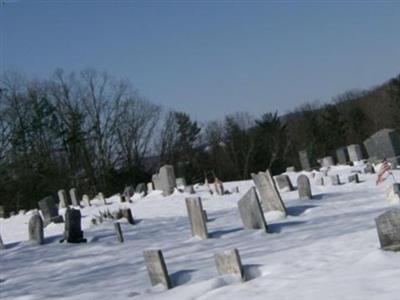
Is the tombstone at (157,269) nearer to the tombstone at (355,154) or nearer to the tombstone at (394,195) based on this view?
the tombstone at (394,195)

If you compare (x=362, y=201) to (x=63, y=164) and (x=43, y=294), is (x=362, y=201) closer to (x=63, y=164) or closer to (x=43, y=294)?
(x=43, y=294)

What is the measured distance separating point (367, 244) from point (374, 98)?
7940cm

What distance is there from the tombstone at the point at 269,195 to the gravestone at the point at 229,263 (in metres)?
6.25

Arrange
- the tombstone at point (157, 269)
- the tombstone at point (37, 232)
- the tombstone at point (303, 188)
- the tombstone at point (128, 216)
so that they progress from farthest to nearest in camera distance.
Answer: the tombstone at point (303, 188)
the tombstone at point (128, 216)
the tombstone at point (37, 232)
the tombstone at point (157, 269)

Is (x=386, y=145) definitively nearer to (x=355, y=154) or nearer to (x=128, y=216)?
(x=355, y=154)

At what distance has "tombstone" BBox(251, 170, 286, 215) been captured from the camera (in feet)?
44.6

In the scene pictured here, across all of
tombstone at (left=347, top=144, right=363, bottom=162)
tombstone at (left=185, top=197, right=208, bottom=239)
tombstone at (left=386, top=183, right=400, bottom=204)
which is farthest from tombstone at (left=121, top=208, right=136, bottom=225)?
tombstone at (left=347, top=144, right=363, bottom=162)

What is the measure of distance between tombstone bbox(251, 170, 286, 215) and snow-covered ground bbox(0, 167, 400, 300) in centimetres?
39

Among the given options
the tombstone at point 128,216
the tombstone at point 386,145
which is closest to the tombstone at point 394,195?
the tombstone at point 128,216

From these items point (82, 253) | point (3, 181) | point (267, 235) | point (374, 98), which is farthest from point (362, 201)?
point (374, 98)

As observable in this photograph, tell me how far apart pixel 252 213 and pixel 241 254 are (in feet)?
8.59

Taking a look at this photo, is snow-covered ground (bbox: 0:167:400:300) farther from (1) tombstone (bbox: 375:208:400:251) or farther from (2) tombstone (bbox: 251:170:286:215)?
(2) tombstone (bbox: 251:170:286:215)

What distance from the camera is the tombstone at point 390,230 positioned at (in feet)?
22.9

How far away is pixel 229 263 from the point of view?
720 cm
